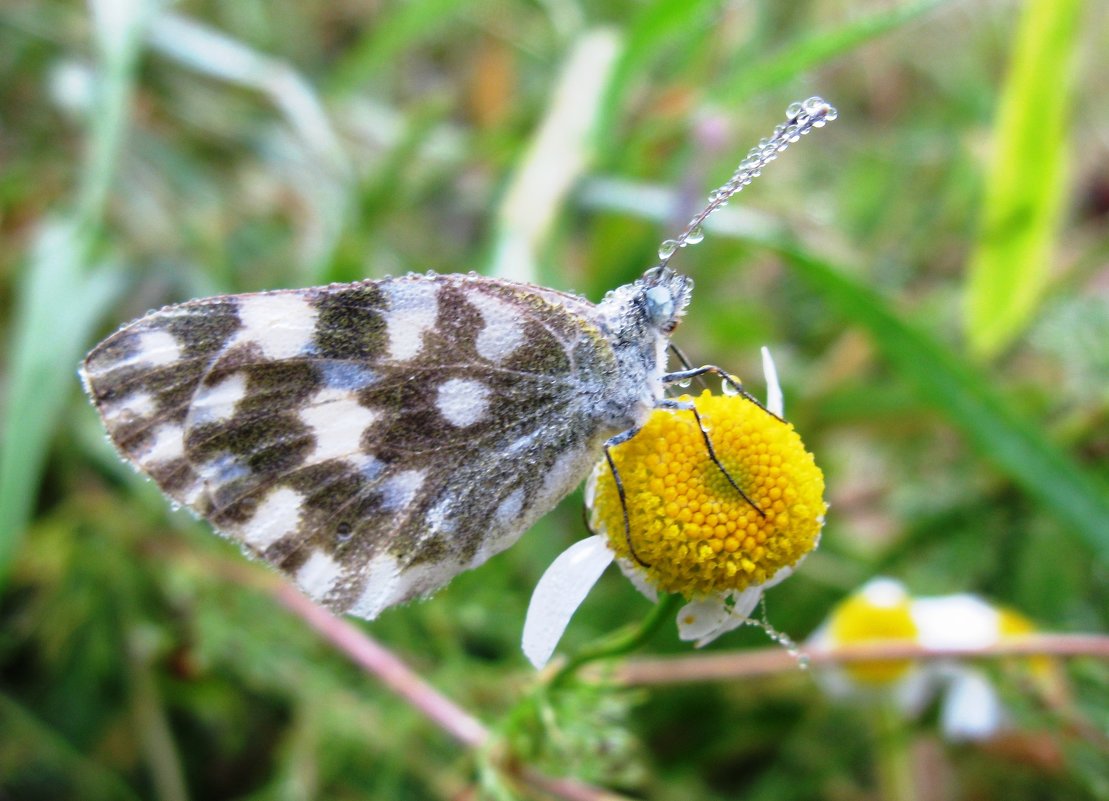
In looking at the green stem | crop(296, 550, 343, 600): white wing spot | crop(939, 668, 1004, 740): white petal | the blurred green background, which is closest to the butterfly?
crop(296, 550, 343, 600): white wing spot

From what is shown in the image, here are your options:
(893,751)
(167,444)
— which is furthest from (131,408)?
(893,751)

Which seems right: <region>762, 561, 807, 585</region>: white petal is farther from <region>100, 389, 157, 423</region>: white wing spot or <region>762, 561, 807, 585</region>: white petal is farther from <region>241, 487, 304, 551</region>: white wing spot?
<region>100, 389, 157, 423</region>: white wing spot

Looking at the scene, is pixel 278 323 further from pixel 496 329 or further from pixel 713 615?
pixel 713 615

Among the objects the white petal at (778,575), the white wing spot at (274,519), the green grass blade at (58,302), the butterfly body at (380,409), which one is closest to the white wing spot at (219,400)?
the butterfly body at (380,409)

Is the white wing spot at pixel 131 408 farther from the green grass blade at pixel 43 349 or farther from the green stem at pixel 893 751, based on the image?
the green stem at pixel 893 751

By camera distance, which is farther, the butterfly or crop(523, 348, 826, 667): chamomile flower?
the butterfly

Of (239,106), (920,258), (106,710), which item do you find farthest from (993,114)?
(106,710)

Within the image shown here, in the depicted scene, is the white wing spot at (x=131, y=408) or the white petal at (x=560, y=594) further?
the white wing spot at (x=131, y=408)
